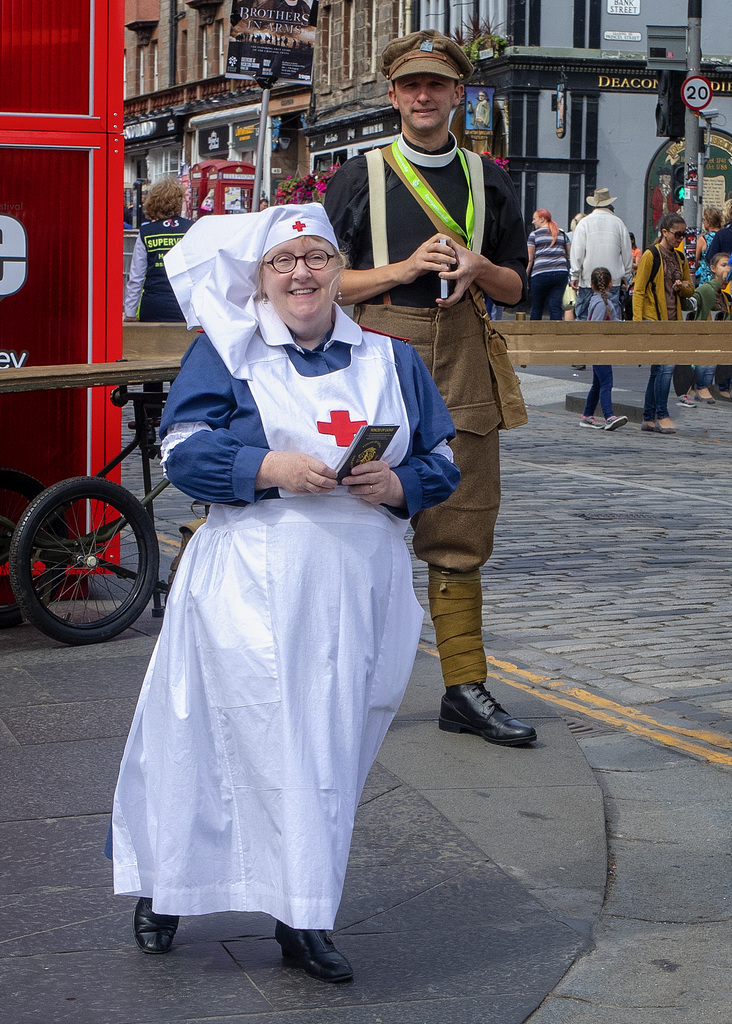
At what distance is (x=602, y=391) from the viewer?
1475cm

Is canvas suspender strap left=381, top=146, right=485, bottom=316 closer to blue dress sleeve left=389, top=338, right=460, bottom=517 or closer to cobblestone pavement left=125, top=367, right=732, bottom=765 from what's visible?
blue dress sleeve left=389, top=338, right=460, bottom=517

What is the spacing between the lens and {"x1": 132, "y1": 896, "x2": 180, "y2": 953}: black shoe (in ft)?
11.1

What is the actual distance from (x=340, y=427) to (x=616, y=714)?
2.66 metres

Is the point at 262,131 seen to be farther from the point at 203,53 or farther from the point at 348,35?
the point at 203,53

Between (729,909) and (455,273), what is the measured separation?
6.53 feet

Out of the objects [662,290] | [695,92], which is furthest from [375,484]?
[695,92]

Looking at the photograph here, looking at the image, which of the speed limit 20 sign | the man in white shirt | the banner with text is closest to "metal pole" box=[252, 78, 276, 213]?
the banner with text

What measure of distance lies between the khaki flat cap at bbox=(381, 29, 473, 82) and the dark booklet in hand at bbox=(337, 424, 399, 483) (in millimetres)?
1937

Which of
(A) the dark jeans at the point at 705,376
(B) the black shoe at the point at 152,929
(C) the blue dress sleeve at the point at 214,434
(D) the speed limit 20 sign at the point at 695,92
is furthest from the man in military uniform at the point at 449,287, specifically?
Answer: (D) the speed limit 20 sign at the point at 695,92

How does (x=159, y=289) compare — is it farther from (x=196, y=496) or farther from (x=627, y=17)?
(x=627, y=17)

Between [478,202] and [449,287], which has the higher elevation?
[478,202]

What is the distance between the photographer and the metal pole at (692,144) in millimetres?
21062

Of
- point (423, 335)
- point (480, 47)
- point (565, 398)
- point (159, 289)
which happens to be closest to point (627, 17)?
point (480, 47)

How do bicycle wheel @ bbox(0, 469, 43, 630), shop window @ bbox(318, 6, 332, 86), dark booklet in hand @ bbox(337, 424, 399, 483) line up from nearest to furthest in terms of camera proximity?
dark booklet in hand @ bbox(337, 424, 399, 483) → bicycle wheel @ bbox(0, 469, 43, 630) → shop window @ bbox(318, 6, 332, 86)
